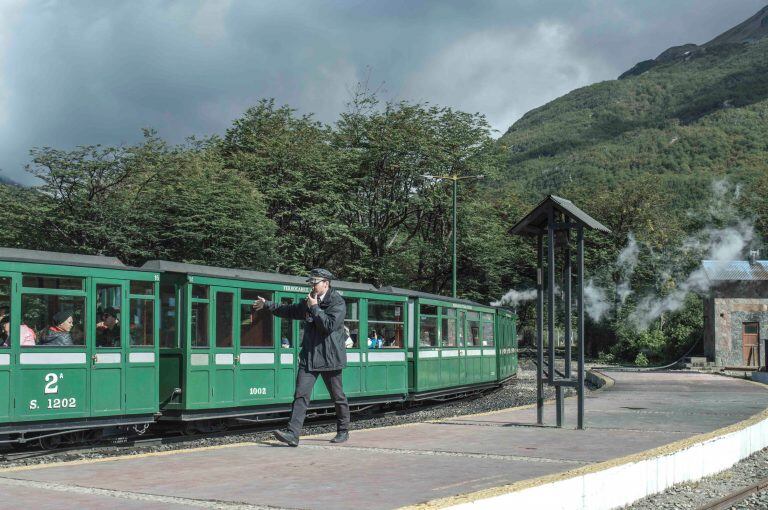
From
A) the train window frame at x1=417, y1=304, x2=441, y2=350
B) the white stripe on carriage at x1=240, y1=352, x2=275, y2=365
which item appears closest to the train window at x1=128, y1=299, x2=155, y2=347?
the white stripe on carriage at x1=240, y1=352, x2=275, y2=365

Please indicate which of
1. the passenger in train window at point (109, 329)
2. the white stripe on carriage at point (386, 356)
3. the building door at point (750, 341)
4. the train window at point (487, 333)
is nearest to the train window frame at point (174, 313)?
the passenger in train window at point (109, 329)

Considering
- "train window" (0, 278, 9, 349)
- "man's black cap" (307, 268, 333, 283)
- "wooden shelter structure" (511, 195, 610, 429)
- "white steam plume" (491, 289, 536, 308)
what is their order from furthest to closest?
"white steam plume" (491, 289, 536, 308) < "wooden shelter structure" (511, 195, 610, 429) < "train window" (0, 278, 9, 349) < "man's black cap" (307, 268, 333, 283)

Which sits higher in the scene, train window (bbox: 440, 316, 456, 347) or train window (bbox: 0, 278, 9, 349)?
train window (bbox: 0, 278, 9, 349)

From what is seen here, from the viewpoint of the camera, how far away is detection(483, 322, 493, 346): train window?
2666cm

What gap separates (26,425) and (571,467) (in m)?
7.01

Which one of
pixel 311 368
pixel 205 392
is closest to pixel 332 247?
pixel 205 392

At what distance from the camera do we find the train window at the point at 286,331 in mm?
16297

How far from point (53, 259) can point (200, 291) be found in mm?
2643

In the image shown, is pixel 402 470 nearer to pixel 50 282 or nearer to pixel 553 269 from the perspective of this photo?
pixel 553 269

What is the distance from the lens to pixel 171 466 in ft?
28.2

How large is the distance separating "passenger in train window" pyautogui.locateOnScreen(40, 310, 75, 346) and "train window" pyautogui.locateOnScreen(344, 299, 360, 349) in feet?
20.3

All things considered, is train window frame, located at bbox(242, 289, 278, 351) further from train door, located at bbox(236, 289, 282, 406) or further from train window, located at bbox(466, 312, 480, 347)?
train window, located at bbox(466, 312, 480, 347)

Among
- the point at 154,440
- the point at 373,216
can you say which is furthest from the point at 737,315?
the point at 154,440

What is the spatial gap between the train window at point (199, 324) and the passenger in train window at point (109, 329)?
4.46 feet
